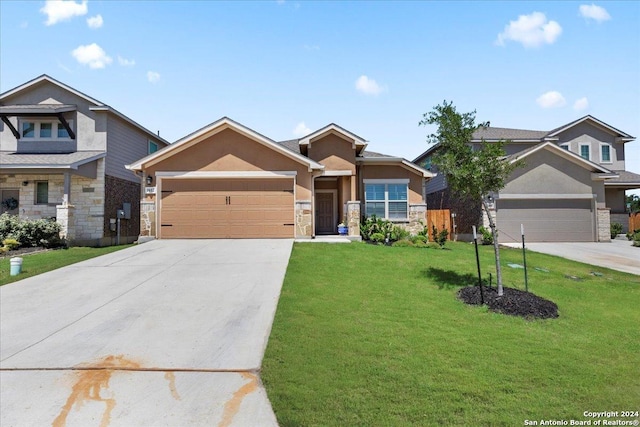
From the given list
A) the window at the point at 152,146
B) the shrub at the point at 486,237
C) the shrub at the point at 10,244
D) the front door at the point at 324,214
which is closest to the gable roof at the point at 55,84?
the window at the point at 152,146

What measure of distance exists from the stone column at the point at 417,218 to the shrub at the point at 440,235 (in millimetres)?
559

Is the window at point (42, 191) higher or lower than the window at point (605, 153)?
lower

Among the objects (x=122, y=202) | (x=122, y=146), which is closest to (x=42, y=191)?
(x=122, y=202)

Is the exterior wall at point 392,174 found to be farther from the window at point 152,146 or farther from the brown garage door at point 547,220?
the window at point 152,146

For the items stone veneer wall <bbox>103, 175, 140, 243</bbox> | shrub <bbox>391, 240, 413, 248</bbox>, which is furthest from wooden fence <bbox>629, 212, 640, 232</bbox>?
stone veneer wall <bbox>103, 175, 140, 243</bbox>

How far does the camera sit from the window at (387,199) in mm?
18219

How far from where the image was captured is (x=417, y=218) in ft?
59.5

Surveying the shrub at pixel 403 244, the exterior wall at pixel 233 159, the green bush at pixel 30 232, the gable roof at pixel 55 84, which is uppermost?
the gable roof at pixel 55 84

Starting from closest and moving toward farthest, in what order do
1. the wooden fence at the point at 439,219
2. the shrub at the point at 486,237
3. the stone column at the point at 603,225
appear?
the shrub at the point at 486,237, the wooden fence at the point at 439,219, the stone column at the point at 603,225

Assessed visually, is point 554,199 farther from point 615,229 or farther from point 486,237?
point 615,229

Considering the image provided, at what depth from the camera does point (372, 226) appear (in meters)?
17.0

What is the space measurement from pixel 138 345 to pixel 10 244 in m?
12.8

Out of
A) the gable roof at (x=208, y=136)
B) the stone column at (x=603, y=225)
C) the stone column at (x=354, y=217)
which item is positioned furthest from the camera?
the stone column at (x=603, y=225)

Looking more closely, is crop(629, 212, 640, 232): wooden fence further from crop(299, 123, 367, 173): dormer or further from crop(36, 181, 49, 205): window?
crop(36, 181, 49, 205): window
